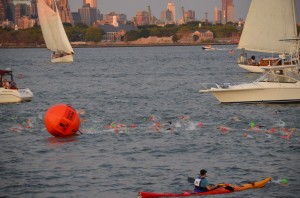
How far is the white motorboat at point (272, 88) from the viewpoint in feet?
188

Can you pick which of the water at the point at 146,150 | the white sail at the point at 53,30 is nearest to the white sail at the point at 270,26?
the water at the point at 146,150

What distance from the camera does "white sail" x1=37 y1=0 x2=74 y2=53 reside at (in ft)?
499

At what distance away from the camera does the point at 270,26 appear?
7131 centimetres

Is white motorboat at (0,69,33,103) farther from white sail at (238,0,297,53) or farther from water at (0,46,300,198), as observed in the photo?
white sail at (238,0,297,53)

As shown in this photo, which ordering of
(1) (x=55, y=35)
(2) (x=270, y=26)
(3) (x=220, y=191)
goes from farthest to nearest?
(1) (x=55, y=35) → (2) (x=270, y=26) → (3) (x=220, y=191)

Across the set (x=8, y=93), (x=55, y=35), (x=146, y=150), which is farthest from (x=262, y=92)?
(x=55, y=35)

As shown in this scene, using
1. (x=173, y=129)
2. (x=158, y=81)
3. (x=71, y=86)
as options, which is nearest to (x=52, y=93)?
(x=71, y=86)

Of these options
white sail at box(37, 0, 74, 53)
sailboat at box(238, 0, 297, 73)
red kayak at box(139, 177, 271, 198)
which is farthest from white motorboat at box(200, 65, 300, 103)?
white sail at box(37, 0, 74, 53)

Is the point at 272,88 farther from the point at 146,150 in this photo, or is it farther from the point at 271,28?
the point at 146,150

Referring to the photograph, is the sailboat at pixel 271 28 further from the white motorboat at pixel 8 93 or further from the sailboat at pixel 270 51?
the white motorboat at pixel 8 93

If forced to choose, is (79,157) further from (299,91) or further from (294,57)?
(294,57)

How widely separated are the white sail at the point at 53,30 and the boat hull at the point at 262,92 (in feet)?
310

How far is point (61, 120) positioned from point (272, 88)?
63.0ft

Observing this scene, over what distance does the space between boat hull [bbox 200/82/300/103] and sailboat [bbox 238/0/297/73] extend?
28.1 ft
